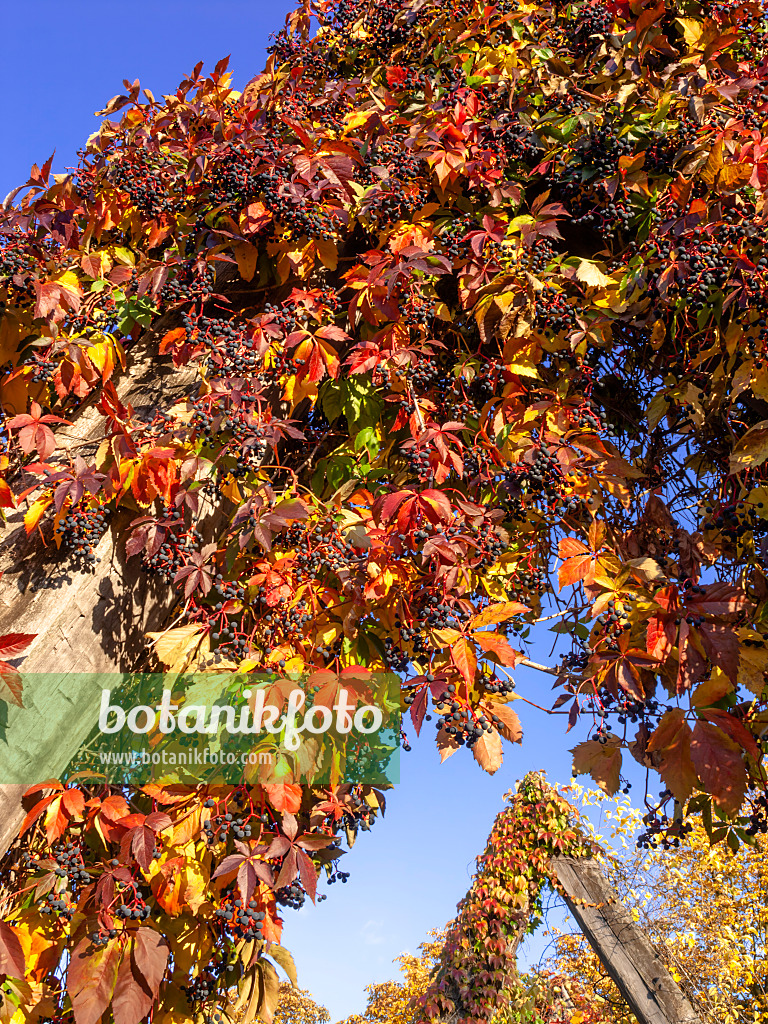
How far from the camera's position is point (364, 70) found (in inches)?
121

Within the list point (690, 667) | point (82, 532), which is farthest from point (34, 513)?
point (690, 667)

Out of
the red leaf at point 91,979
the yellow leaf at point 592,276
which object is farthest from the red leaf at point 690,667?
the red leaf at point 91,979

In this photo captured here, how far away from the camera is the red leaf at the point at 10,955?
1.34 m

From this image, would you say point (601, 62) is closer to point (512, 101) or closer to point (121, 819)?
point (512, 101)

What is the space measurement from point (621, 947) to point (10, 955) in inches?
206

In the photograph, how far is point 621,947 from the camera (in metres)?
5.11

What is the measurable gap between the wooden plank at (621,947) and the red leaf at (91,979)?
4613 millimetres

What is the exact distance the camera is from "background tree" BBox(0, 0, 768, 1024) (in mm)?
1564

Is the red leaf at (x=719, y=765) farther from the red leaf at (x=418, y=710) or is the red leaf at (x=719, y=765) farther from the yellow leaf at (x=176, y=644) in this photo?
the yellow leaf at (x=176, y=644)

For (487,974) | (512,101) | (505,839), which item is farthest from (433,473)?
(487,974)

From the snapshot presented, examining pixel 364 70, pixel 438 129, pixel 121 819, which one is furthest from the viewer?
pixel 364 70

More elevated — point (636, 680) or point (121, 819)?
point (636, 680)

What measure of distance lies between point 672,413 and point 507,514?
0.60m

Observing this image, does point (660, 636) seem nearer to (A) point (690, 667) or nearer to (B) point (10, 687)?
(A) point (690, 667)
